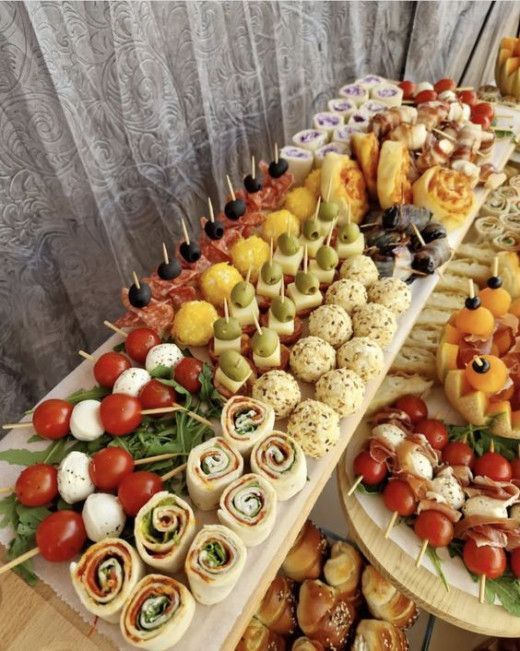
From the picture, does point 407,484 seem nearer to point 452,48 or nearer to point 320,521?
point 320,521

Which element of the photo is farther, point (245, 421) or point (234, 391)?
point (234, 391)

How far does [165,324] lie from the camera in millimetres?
1724

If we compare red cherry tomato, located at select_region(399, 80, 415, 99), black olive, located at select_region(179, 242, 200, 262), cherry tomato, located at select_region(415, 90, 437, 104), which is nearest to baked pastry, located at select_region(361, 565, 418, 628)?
black olive, located at select_region(179, 242, 200, 262)

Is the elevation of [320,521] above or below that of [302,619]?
below

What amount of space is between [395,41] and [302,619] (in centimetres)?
345

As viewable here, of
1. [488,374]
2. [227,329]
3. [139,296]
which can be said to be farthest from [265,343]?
[488,374]

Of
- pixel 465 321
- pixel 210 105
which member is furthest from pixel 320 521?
pixel 210 105

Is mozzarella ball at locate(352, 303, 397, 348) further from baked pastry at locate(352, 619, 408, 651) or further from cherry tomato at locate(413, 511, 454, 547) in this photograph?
baked pastry at locate(352, 619, 408, 651)

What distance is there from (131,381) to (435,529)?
100 centimetres

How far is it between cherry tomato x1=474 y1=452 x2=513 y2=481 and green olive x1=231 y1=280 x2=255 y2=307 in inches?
37.7

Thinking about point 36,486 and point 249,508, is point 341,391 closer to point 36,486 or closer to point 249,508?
point 249,508

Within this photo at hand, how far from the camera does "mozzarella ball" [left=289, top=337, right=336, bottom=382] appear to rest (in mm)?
1547

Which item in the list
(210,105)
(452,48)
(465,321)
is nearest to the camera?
(465,321)

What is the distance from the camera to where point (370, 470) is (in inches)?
66.3
